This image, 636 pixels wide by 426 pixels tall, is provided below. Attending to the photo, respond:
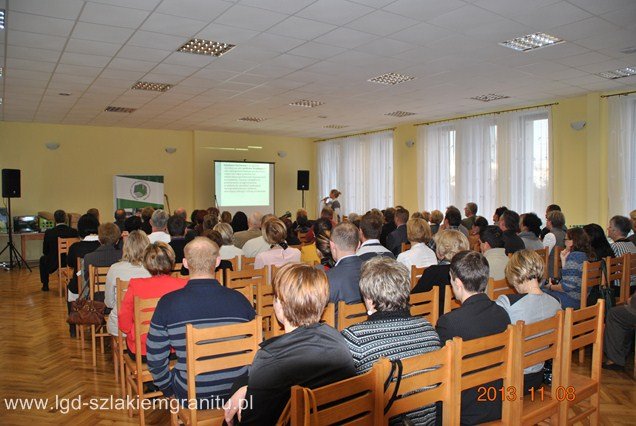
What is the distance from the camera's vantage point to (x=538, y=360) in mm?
2301

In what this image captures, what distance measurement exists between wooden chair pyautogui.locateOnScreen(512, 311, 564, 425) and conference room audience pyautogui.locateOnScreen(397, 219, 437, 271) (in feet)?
5.79

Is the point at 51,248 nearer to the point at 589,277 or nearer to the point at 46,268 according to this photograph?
the point at 46,268

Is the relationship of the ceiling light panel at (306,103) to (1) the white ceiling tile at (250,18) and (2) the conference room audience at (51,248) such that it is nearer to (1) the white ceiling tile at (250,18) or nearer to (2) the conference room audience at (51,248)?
(1) the white ceiling tile at (250,18)

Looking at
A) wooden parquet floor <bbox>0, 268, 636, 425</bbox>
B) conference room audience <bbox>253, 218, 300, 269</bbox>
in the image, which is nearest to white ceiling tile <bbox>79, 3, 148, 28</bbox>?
conference room audience <bbox>253, 218, 300, 269</bbox>

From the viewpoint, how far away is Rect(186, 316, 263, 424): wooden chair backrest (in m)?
2.18

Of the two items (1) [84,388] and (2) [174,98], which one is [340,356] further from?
(2) [174,98]

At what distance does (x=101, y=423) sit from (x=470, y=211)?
7.21 meters

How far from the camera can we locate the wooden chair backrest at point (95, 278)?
14.8 ft

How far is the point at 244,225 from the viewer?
27.6 feet

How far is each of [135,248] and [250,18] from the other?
253 centimetres

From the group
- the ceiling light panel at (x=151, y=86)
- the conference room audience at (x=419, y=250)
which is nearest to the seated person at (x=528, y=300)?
the conference room audience at (x=419, y=250)

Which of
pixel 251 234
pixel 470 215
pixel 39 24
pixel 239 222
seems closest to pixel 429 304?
pixel 251 234

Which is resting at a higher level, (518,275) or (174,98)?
(174,98)

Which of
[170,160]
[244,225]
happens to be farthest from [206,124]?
[244,225]
